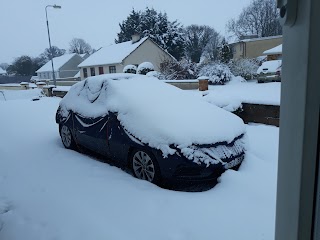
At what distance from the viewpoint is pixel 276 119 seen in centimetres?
701

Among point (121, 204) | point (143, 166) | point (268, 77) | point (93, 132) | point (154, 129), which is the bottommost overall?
point (121, 204)

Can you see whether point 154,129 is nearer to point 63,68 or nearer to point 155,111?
point 155,111

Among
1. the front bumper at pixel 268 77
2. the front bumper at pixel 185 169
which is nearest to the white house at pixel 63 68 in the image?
the front bumper at pixel 268 77

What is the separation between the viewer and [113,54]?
113ft

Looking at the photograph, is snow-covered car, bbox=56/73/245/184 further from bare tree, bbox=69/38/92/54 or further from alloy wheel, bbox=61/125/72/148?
bare tree, bbox=69/38/92/54

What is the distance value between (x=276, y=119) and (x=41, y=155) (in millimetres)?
5147

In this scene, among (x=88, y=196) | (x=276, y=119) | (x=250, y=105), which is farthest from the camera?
(x=250, y=105)

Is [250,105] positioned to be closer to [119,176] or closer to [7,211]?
[119,176]

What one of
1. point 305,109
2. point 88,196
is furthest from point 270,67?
point 305,109

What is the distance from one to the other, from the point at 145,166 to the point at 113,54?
32.0m

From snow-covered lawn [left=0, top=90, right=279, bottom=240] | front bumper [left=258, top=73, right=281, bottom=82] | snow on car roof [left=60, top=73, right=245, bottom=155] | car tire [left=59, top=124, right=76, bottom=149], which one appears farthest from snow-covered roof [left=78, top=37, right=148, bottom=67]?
snow-covered lawn [left=0, top=90, right=279, bottom=240]

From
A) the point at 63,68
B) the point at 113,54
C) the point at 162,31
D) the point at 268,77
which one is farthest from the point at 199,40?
the point at 268,77

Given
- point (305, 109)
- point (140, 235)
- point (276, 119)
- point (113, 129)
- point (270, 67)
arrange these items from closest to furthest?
point (305, 109) < point (140, 235) < point (113, 129) < point (276, 119) < point (270, 67)

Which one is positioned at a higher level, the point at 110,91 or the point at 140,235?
the point at 110,91
